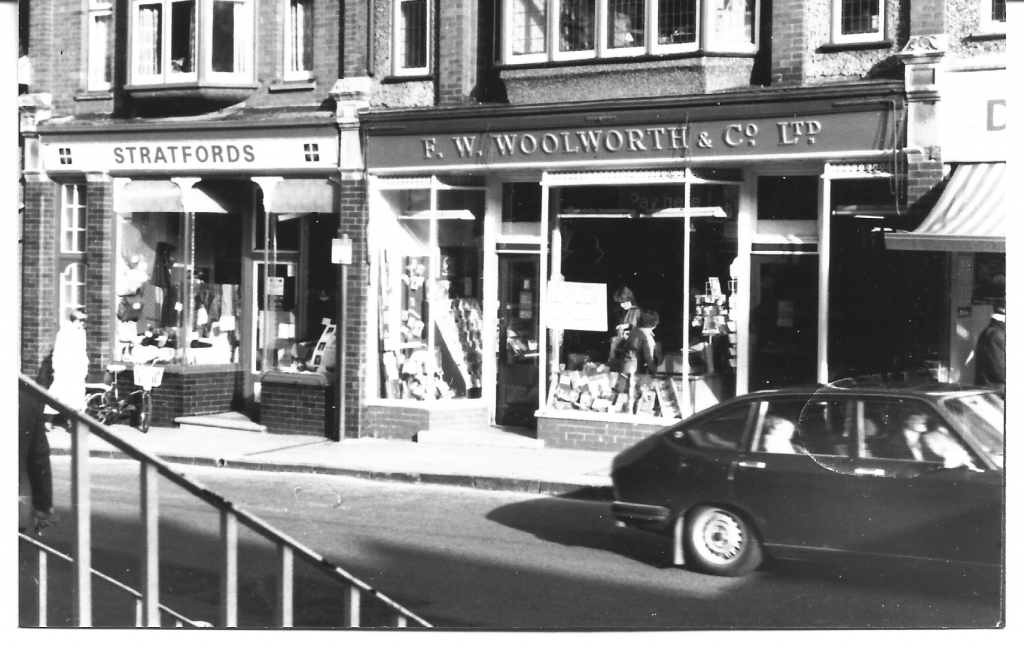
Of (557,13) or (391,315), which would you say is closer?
(557,13)

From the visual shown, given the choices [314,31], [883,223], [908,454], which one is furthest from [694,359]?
[314,31]

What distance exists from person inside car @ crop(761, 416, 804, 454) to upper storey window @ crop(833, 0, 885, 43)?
5413 mm

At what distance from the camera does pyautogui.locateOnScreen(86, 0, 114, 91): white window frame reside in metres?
16.2

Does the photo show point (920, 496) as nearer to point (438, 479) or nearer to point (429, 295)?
point (438, 479)

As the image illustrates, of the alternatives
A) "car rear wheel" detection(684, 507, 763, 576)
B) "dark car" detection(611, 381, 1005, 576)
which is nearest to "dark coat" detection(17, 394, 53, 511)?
"dark car" detection(611, 381, 1005, 576)

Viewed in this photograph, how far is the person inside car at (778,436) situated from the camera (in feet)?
28.0

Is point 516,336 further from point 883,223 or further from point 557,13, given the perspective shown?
point 883,223

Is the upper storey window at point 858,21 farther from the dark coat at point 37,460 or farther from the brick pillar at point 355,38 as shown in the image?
the dark coat at point 37,460

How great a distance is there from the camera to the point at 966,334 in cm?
1176

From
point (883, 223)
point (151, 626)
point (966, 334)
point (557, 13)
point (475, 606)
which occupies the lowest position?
point (475, 606)

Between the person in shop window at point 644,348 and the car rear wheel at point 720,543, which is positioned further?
the person in shop window at point 644,348

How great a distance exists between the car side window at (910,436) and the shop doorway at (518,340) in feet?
22.8

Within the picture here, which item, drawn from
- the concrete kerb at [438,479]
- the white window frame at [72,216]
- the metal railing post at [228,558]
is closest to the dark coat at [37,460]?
the metal railing post at [228,558]

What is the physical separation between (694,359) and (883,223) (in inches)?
97.0
